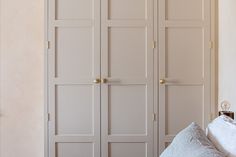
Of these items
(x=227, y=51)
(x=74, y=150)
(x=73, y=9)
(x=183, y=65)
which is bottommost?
(x=74, y=150)

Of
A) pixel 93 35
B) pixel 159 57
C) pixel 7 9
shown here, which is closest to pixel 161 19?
pixel 159 57

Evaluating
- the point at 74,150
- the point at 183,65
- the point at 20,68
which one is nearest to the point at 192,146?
the point at 183,65

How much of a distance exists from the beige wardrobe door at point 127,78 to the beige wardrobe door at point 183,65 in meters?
0.11

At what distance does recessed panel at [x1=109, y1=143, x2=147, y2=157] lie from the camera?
2.80 metres

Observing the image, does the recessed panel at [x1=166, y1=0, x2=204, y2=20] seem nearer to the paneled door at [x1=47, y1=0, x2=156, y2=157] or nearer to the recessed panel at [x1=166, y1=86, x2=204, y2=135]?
the paneled door at [x1=47, y1=0, x2=156, y2=157]

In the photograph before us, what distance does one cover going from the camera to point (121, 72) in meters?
2.79

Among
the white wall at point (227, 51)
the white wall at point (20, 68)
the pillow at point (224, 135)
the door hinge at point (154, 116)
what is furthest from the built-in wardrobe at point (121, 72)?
the pillow at point (224, 135)

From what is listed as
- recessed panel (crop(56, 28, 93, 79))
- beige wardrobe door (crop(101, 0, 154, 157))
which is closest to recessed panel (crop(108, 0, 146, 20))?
beige wardrobe door (crop(101, 0, 154, 157))

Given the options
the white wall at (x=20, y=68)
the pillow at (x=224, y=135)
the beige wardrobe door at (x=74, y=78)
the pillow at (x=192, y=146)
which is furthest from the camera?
the white wall at (x=20, y=68)

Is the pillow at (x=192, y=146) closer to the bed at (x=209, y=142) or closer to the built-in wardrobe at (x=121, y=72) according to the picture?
the bed at (x=209, y=142)

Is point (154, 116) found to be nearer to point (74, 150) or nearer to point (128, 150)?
point (128, 150)

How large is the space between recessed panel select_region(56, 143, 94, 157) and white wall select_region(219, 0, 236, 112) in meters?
1.19

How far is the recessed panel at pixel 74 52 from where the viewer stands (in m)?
2.78

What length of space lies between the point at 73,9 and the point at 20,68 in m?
0.72
